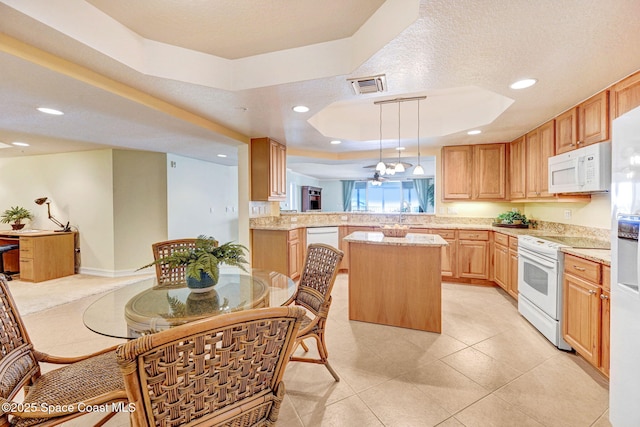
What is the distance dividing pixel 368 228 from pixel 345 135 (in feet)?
5.44

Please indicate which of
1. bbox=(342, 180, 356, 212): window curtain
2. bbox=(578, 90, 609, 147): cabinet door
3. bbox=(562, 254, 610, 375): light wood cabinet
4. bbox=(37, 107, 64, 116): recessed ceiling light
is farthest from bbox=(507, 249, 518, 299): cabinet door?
bbox=(342, 180, 356, 212): window curtain

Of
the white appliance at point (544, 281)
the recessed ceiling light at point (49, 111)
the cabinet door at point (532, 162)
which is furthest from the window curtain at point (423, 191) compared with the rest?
the recessed ceiling light at point (49, 111)

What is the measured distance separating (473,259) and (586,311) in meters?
2.17

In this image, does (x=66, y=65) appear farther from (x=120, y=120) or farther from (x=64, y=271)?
(x=64, y=271)

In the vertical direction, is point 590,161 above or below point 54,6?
below

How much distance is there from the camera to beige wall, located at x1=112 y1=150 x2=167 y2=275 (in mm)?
4895

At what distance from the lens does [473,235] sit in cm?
423

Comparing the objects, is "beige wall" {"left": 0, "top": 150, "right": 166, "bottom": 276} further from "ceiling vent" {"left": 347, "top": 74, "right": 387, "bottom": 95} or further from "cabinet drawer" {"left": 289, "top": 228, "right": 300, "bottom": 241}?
"ceiling vent" {"left": 347, "top": 74, "right": 387, "bottom": 95}

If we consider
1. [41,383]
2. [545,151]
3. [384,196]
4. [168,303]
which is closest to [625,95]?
[545,151]

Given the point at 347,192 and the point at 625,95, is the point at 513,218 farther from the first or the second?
the point at 347,192

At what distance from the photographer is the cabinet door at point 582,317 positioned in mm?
1984

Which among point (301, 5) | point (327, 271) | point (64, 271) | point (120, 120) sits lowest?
point (64, 271)

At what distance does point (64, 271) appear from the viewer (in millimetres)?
4914

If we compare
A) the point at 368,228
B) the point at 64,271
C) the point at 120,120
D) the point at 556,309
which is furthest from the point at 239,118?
the point at 64,271
